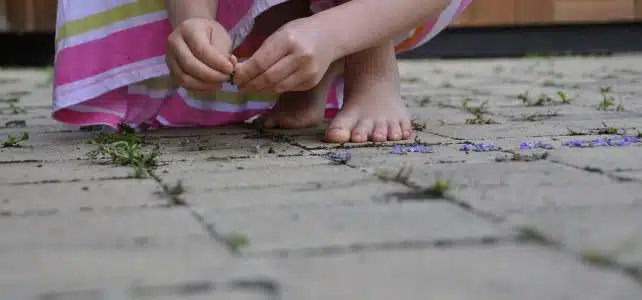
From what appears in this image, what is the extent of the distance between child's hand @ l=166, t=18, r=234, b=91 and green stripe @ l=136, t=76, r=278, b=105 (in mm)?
549

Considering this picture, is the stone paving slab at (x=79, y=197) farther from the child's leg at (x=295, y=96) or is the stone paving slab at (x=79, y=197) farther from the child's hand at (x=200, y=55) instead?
the child's leg at (x=295, y=96)

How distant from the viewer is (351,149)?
192cm

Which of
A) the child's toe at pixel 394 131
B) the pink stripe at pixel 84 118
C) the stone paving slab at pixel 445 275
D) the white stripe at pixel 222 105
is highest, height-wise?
the white stripe at pixel 222 105

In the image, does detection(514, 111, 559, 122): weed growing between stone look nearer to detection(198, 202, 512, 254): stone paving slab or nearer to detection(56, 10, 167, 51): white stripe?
detection(56, 10, 167, 51): white stripe

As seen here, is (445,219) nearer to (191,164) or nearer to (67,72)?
(191,164)

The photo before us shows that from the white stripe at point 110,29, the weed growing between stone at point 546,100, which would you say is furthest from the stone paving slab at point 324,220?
the weed growing between stone at point 546,100

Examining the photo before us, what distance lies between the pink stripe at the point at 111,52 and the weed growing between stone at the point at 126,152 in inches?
7.0

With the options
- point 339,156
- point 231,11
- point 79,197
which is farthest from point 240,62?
point 79,197

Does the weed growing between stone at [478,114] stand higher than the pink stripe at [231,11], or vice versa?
the pink stripe at [231,11]

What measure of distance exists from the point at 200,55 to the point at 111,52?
0.57 metres

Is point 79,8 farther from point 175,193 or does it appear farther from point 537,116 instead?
point 537,116

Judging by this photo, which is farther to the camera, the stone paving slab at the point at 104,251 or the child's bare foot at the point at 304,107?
the child's bare foot at the point at 304,107

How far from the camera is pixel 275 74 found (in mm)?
1794

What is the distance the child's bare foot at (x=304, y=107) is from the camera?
235 cm
